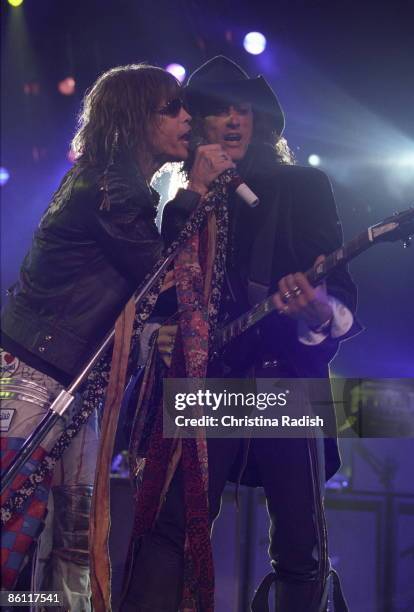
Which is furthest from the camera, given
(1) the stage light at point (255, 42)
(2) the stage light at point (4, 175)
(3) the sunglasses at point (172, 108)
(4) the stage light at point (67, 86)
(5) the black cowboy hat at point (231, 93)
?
(2) the stage light at point (4, 175)

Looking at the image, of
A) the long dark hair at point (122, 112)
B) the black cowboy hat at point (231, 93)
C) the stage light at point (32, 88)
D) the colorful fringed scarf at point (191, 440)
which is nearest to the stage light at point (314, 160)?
the stage light at point (32, 88)

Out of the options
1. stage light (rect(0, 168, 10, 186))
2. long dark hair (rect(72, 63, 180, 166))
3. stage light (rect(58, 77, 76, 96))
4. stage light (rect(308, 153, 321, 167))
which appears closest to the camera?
long dark hair (rect(72, 63, 180, 166))

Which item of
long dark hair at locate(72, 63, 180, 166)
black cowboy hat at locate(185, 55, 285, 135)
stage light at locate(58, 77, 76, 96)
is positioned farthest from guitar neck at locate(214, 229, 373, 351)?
stage light at locate(58, 77, 76, 96)

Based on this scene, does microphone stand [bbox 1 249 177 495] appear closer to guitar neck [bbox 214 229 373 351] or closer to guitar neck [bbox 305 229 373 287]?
guitar neck [bbox 214 229 373 351]

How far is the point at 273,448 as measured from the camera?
2156 mm

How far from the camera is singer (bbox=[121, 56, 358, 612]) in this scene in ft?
6.40

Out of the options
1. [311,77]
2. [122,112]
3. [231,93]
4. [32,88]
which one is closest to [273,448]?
[122,112]

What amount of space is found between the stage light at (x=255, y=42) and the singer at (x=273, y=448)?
2804 mm

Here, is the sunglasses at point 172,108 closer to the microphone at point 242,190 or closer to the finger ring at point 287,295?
the microphone at point 242,190

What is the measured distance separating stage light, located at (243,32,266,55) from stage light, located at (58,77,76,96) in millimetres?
1757

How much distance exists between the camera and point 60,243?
2.12 m

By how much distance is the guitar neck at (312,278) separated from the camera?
2.12m

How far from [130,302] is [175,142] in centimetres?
81

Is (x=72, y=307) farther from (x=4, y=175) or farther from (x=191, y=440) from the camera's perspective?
(x=4, y=175)
